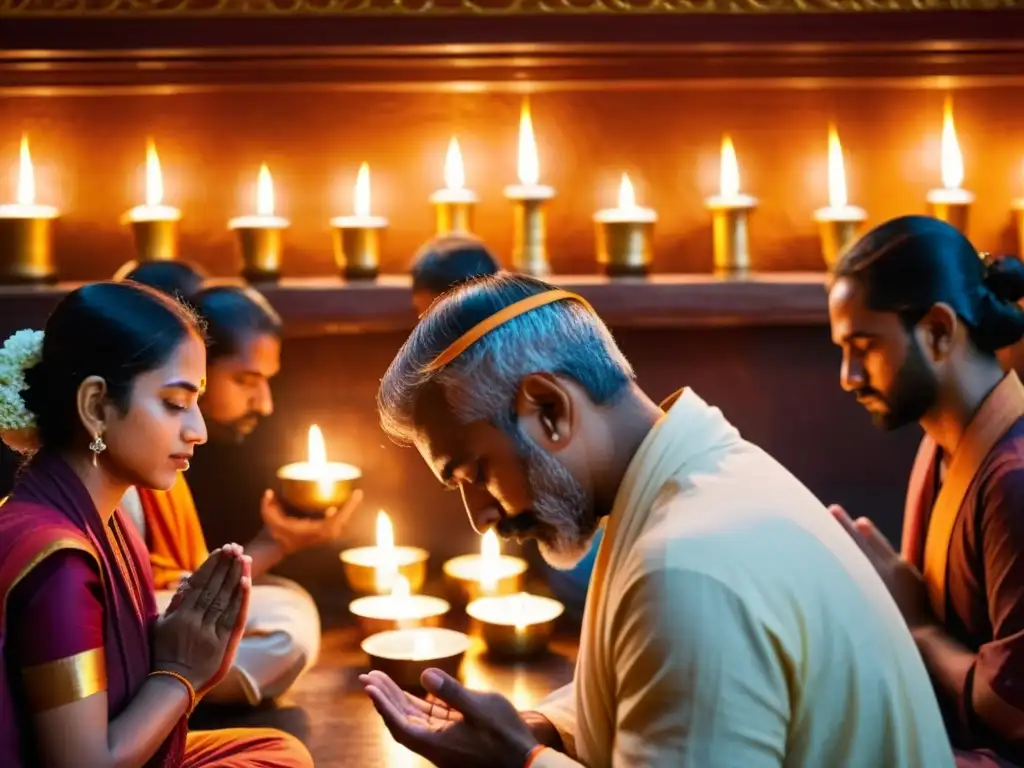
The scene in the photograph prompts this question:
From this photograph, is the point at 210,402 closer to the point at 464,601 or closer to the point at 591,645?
the point at 464,601

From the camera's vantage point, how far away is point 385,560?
339 centimetres

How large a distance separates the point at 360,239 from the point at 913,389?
1446mm

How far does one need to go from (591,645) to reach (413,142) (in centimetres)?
199

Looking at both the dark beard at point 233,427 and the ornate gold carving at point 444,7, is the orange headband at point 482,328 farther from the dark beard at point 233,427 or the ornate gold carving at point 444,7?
the ornate gold carving at point 444,7

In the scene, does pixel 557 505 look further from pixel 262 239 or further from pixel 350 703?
pixel 262 239

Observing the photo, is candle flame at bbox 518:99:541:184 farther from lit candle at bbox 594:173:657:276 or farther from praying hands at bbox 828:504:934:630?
praying hands at bbox 828:504:934:630

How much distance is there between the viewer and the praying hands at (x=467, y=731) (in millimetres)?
1981

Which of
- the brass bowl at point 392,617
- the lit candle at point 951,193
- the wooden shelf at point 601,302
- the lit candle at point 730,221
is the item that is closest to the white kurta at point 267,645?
the brass bowl at point 392,617

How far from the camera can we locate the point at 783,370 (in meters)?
3.82

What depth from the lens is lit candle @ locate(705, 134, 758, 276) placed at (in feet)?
11.6

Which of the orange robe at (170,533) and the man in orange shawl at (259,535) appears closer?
the man in orange shawl at (259,535)

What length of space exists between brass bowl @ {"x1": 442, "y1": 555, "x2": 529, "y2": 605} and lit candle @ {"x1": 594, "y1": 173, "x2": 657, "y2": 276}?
2.62 feet

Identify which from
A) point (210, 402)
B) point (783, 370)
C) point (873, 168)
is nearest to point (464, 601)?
point (210, 402)

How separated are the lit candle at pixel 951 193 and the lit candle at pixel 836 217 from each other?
187 mm
